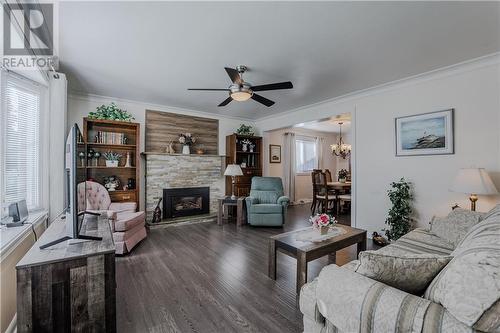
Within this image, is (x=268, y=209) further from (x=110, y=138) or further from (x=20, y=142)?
(x=20, y=142)

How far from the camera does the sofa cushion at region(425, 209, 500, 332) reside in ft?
2.38

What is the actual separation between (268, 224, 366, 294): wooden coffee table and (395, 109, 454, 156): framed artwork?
1.63 meters

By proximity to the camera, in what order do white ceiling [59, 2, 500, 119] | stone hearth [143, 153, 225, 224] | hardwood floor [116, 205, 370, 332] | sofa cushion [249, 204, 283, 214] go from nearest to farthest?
hardwood floor [116, 205, 370, 332], white ceiling [59, 2, 500, 119], sofa cushion [249, 204, 283, 214], stone hearth [143, 153, 225, 224]

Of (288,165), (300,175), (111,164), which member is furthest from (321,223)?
(300,175)

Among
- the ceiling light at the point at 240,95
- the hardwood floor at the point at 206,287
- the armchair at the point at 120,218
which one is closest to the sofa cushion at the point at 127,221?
the armchair at the point at 120,218

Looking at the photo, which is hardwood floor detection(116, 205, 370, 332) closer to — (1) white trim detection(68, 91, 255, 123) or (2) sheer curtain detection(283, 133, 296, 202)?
(1) white trim detection(68, 91, 255, 123)

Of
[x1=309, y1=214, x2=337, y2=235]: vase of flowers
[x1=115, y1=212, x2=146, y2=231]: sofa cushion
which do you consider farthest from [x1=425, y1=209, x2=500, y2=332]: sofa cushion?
[x1=115, y1=212, x2=146, y2=231]: sofa cushion

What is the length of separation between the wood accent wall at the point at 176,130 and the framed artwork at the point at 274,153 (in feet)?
5.99

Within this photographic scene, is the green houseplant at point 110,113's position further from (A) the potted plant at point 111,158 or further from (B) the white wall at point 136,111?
(A) the potted plant at point 111,158

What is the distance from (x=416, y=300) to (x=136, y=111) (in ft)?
16.5

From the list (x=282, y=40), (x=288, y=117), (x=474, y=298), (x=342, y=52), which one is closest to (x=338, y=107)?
(x=288, y=117)

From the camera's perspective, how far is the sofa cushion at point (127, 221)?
301cm

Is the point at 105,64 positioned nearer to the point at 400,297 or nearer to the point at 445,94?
the point at 400,297

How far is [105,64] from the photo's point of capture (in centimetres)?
288
